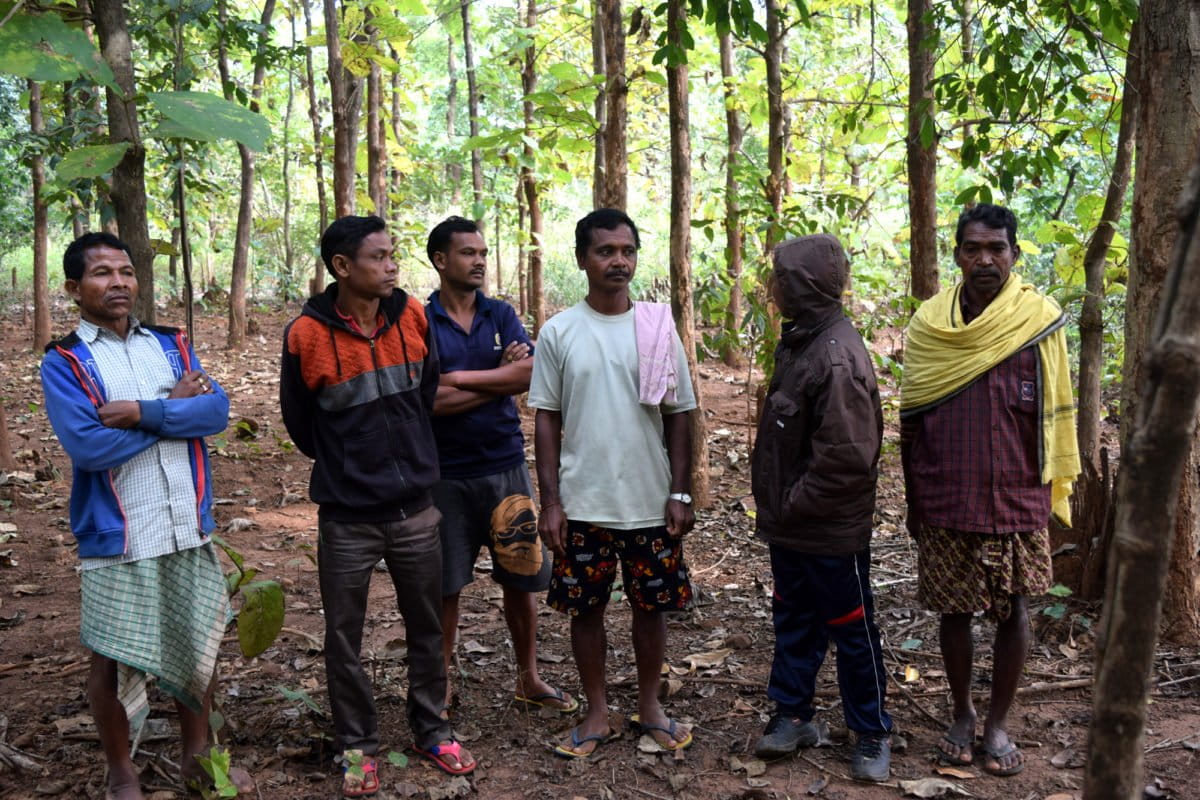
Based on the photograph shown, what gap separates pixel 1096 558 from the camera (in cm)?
426

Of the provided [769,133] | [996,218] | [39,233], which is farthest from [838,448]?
[39,233]

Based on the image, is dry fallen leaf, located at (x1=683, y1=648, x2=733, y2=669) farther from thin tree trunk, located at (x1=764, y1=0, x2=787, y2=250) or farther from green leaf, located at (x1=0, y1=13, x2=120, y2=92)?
thin tree trunk, located at (x1=764, y1=0, x2=787, y2=250)

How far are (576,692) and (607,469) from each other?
45.7 inches

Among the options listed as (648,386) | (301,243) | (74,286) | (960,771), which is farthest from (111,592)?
(301,243)

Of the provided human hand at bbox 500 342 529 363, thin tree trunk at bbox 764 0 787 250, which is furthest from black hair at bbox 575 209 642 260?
thin tree trunk at bbox 764 0 787 250

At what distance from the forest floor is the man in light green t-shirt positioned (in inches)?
9.5

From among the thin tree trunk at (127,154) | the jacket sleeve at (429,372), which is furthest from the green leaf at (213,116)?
the jacket sleeve at (429,372)

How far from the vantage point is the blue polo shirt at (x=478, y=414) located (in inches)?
140

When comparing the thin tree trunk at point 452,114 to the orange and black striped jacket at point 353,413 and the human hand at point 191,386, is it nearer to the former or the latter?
the orange and black striped jacket at point 353,413

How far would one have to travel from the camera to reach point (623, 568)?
3.32 metres

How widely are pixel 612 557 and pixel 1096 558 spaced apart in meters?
2.32

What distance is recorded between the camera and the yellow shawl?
121 inches

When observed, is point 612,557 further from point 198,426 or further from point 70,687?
point 70,687

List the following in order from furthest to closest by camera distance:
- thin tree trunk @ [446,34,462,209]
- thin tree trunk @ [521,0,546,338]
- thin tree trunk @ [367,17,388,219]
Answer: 1. thin tree trunk @ [446,34,462,209]
2. thin tree trunk @ [521,0,546,338]
3. thin tree trunk @ [367,17,388,219]
